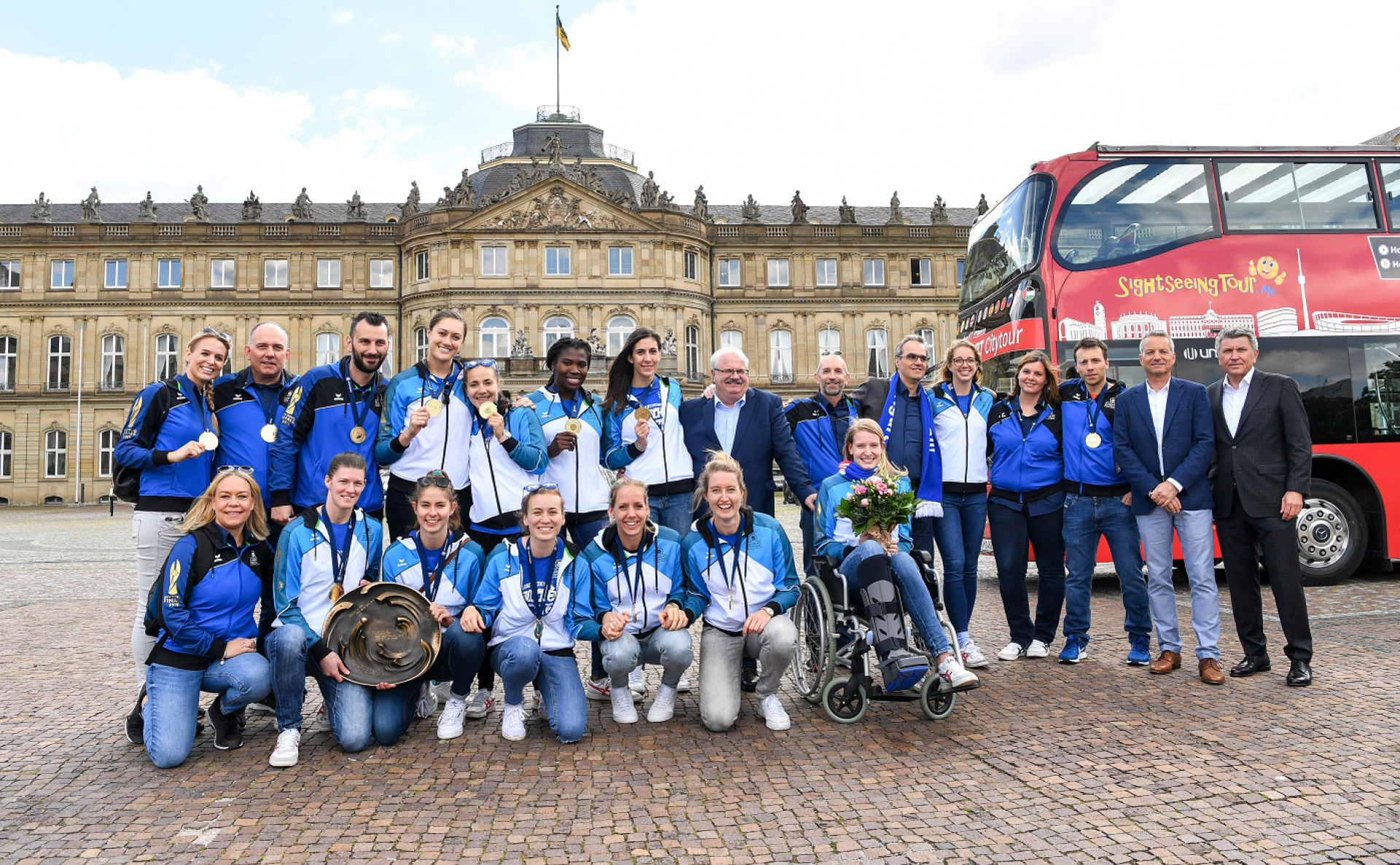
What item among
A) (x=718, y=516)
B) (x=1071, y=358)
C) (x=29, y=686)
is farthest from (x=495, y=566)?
(x=1071, y=358)

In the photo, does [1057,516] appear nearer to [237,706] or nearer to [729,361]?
[729,361]

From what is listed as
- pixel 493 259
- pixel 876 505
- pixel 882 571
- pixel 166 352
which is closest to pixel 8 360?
pixel 166 352

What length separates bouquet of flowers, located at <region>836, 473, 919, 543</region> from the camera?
520cm

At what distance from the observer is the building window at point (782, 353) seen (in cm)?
4862

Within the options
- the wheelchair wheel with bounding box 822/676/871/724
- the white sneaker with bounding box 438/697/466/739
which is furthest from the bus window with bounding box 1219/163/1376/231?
the white sneaker with bounding box 438/697/466/739

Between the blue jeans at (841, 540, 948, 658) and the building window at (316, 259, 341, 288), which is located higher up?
the building window at (316, 259, 341, 288)

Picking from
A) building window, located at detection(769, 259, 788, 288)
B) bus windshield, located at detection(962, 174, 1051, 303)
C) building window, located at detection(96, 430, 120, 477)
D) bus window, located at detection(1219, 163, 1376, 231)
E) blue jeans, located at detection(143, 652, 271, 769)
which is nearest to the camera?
blue jeans, located at detection(143, 652, 271, 769)

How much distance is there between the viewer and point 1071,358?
31.6 feet

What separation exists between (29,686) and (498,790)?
4208mm

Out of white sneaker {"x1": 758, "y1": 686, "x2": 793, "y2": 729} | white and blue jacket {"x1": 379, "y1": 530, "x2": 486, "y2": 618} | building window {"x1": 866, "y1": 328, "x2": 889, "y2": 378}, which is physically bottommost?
white sneaker {"x1": 758, "y1": 686, "x2": 793, "y2": 729}

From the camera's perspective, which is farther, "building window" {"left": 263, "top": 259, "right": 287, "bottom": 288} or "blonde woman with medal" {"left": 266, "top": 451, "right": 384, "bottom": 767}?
"building window" {"left": 263, "top": 259, "right": 287, "bottom": 288}

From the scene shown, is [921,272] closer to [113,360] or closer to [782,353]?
[782,353]

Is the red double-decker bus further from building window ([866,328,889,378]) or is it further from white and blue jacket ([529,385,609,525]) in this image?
building window ([866,328,889,378])

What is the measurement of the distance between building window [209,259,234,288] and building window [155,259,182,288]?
20cm
